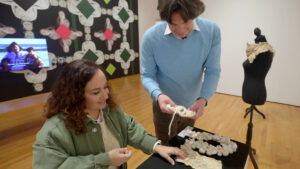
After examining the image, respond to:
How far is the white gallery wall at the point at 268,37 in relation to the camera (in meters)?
3.26

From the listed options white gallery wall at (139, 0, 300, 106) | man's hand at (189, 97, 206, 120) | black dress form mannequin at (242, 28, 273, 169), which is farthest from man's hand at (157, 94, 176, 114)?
white gallery wall at (139, 0, 300, 106)

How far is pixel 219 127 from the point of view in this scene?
104 inches

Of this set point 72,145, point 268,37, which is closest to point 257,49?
point 72,145

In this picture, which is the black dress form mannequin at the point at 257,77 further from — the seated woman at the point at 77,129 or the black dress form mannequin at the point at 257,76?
the seated woman at the point at 77,129

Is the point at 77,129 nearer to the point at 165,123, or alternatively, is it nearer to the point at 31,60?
the point at 165,123

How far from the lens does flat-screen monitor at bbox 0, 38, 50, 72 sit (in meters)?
2.55

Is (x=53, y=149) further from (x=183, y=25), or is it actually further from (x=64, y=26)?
(x=64, y=26)

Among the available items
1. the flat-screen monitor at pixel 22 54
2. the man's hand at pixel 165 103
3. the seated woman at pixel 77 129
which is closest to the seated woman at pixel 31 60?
the flat-screen monitor at pixel 22 54

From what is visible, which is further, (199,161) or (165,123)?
(165,123)

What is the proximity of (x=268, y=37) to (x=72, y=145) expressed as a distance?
12.9 feet

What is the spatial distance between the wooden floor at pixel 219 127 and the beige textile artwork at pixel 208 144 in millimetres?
962

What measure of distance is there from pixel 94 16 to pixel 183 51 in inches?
144

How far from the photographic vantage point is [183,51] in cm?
119

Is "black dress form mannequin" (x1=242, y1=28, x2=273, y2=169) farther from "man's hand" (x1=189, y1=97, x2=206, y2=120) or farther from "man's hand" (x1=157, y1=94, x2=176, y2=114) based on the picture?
"man's hand" (x1=157, y1=94, x2=176, y2=114)
